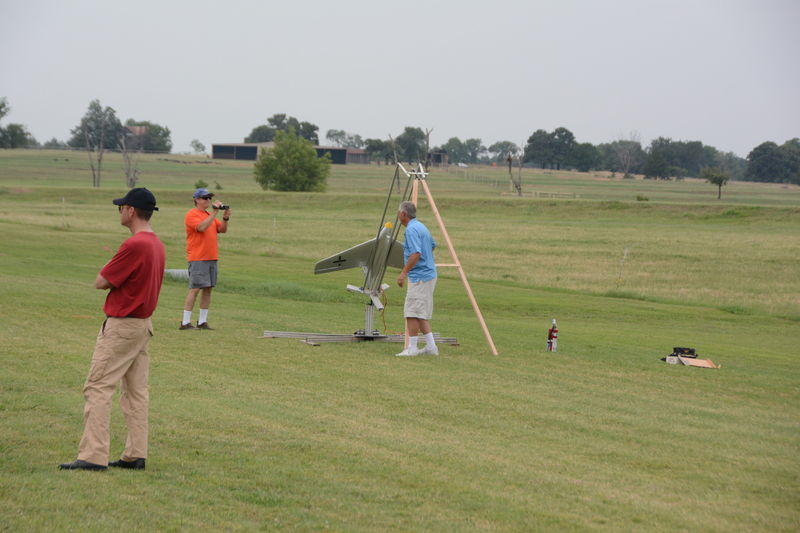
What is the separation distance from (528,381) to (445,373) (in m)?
1.19

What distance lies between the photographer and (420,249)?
1463 centimetres

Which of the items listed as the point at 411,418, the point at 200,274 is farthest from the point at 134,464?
the point at 200,274

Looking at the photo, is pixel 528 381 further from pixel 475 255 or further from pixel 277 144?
pixel 277 144

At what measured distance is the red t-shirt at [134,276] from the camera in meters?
7.60

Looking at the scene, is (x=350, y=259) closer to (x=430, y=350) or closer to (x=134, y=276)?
(x=430, y=350)

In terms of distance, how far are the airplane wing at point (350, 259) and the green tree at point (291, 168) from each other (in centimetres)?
9441

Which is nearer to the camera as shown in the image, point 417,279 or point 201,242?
point 417,279

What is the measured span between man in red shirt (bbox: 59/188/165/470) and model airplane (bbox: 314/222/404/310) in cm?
784

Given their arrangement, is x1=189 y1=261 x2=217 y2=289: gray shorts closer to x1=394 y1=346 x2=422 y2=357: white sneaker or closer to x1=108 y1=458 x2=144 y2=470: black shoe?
x1=394 y1=346 x2=422 y2=357: white sneaker

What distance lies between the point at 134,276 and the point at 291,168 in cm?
10443

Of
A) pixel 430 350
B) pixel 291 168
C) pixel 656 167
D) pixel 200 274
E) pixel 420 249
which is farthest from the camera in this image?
pixel 656 167

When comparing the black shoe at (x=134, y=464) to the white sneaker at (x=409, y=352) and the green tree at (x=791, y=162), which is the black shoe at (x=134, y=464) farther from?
the green tree at (x=791, y=162)

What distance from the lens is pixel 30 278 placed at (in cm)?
2327

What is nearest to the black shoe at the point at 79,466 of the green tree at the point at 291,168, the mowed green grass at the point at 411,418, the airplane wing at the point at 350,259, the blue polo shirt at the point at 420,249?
the mowed green grass at the point at 411,418
